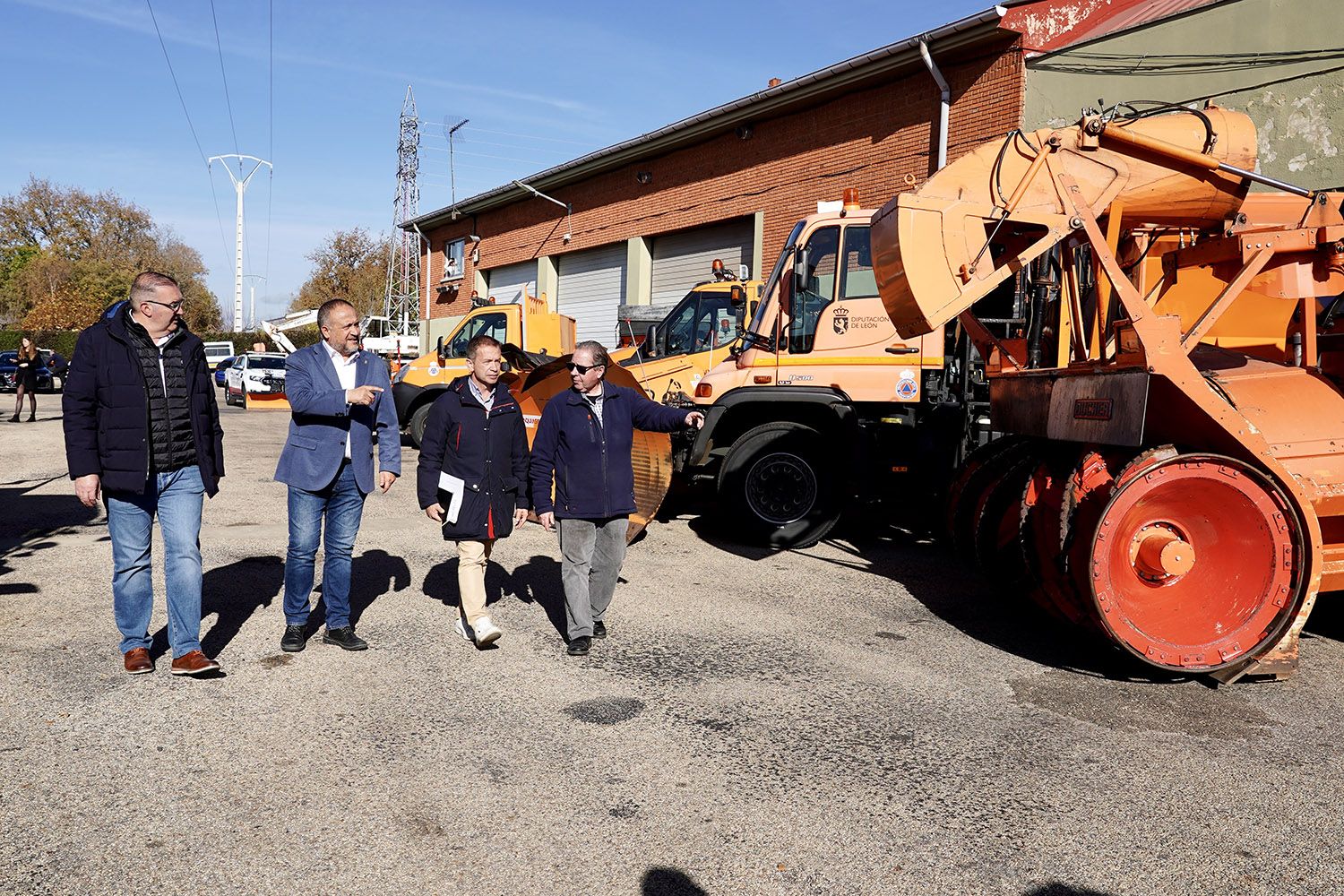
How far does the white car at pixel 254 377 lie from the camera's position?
89.7 ft

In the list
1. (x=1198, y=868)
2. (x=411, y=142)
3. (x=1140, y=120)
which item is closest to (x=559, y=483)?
(x=1198, y=868)

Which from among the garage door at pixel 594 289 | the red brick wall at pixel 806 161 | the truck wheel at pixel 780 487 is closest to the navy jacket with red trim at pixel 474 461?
the truck wheel at pixel 780 487

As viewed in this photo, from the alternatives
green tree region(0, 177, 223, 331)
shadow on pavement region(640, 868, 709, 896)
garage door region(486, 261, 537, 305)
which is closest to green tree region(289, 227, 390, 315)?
green tree region(0, 177, 223, 331)

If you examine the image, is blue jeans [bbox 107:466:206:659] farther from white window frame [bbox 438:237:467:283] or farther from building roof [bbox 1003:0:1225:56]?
white window frame [bbox 438:237:467:283]

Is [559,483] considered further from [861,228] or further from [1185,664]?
[861,228]

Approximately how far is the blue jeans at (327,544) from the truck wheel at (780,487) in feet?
13.3

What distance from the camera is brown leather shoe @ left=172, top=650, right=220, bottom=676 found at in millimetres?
4918

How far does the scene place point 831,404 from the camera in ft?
28.3

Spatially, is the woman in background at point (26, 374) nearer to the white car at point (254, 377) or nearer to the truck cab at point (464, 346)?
the white car at point (254, 377)

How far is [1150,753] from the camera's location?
4.30 meters

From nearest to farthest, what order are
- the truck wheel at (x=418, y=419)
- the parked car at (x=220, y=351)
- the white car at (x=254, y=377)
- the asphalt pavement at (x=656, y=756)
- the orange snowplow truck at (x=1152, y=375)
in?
the asphalt pavement at (x=656, y=756), the orange snowplow truck at (x=1152, y=375), the truck wheel at (x=418, y=419), the white car at (x=254, y=377), the parked car at (x=220, y=351)

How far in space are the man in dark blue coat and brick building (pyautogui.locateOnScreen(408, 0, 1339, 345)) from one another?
3.14m

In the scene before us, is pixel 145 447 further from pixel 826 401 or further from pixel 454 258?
pixel 454 258

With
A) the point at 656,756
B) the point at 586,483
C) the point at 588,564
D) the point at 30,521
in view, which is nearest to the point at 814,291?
the point at 586,483
